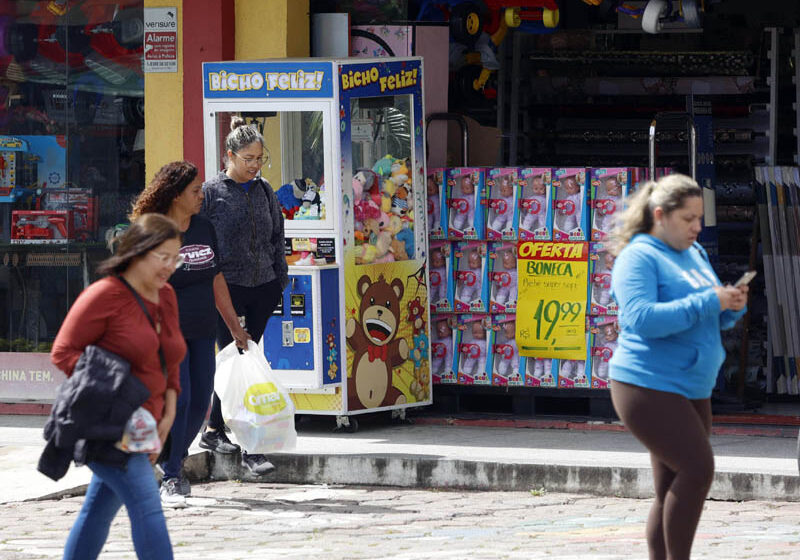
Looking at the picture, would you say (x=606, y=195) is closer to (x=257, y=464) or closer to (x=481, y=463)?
(x=481, y=463)

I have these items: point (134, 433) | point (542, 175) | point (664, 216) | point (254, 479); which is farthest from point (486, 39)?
point (134, 433)

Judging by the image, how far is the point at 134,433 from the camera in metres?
5.00

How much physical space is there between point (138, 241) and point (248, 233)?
294 cm

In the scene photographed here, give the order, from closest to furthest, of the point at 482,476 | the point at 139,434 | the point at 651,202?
the point at 139,434 < the point at 651,202 < the point at 482,476

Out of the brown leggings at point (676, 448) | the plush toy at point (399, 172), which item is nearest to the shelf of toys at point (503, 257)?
the plush toy at point (399, 172)

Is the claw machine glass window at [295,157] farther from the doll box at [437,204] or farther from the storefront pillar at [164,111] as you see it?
the doll box at [437,204]

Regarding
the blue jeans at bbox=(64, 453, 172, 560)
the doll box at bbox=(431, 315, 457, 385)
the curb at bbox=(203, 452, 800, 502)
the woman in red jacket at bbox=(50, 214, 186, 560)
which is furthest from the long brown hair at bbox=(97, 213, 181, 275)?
the doll box at bbox=(431, 315, 457, 385)

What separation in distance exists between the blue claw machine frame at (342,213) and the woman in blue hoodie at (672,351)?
12.9 ft

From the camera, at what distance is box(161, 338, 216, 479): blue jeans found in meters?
7.35

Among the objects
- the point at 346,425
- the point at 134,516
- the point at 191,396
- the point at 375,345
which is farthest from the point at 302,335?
the point at 134,516

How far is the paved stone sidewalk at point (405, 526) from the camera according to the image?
6.59 meters

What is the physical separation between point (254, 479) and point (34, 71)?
139 inches

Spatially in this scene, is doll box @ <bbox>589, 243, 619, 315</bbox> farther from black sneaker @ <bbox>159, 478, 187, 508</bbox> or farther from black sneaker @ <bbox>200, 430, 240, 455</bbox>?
black sneaker @ <bbox>159, 478, 187, 508</bbox>

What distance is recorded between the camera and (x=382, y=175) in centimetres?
950
